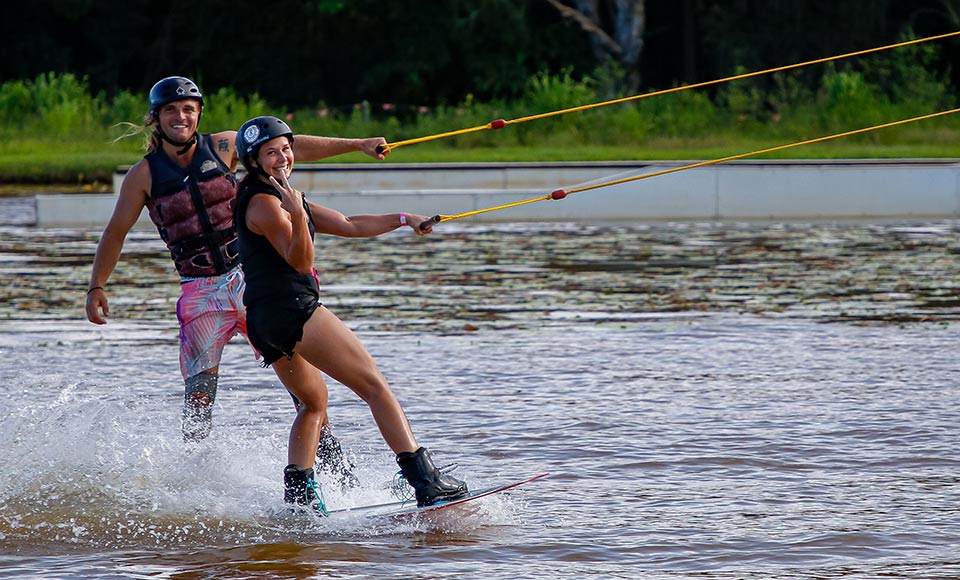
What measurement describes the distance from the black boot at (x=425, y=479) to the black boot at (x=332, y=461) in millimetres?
590

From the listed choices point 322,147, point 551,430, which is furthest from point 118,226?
point 551,430

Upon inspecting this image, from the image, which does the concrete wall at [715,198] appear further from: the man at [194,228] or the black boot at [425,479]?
the black boot at [425,479]

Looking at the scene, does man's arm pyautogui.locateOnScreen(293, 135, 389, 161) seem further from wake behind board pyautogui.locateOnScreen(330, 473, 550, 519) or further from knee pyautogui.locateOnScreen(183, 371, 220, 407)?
wake behind board pyautogui.locateOnScreen(330, 473, 550, 519)

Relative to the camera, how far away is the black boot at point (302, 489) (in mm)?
6293

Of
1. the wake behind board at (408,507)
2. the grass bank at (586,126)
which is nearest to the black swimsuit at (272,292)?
the wake behind board at (408,507)

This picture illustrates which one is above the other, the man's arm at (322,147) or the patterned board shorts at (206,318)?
the man's arm at (322,147)

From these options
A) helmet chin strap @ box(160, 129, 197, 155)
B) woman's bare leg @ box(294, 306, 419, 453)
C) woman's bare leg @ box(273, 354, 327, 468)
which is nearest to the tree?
helmet chin strap @ box(160, 129, 197, 155)

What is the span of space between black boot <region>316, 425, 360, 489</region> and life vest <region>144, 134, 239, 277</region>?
85cm

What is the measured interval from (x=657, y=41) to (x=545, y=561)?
4006 cm

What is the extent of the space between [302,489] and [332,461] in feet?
1.45

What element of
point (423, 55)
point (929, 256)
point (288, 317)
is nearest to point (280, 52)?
point (423, 55)

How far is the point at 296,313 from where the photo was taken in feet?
19.6

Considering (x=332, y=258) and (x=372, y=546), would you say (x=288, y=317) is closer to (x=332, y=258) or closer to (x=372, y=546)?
(x=372, y=546)

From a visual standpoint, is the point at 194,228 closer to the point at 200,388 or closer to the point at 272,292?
the point at 200,388
